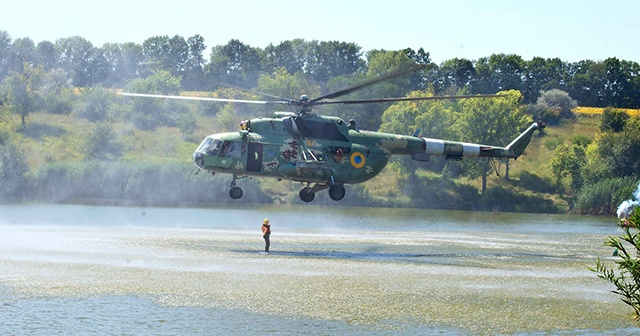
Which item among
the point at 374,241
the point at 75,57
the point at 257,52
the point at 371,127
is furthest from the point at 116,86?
the point at 374,241

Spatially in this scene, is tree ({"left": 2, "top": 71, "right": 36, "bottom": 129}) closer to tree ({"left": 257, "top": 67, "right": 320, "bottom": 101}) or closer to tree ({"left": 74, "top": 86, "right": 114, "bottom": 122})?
tree ({"left": 74, "top": 86, "right": 114, "bottom": 122})

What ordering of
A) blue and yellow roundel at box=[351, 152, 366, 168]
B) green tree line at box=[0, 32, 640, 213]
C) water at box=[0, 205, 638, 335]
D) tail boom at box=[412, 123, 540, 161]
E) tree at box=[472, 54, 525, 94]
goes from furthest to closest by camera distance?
tree at box=[472, 54, 525, 94] < green tree line at box=[0, 32, 640, 213] < tail boom at box=[412, 123, 540, 161] < blue and yellow roundel at box=[351, 152, 366, 168] < water at box=[0, 205, 638, 335]

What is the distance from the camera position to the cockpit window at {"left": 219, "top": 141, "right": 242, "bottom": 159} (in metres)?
39.7

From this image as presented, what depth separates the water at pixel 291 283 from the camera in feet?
85.4

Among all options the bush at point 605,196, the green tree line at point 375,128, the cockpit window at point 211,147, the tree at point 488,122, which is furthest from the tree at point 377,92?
the cockpit window at point 211,147

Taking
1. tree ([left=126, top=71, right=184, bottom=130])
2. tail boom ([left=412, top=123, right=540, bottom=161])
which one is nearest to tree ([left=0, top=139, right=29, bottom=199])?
tree ([left=126, top=71, right=184, bottom=130])

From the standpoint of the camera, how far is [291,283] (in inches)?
1259

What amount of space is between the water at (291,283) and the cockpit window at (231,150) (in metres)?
4.33

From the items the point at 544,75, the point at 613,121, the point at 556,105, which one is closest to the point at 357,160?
the point at 613,121

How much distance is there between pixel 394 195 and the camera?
9606 centimetres

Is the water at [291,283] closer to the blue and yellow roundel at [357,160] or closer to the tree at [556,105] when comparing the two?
the blue and yellow roundel at [357,160]

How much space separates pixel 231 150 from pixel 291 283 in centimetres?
961

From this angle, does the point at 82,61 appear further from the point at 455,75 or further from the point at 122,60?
the point at 455,75

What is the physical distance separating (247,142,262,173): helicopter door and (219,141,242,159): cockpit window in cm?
46
